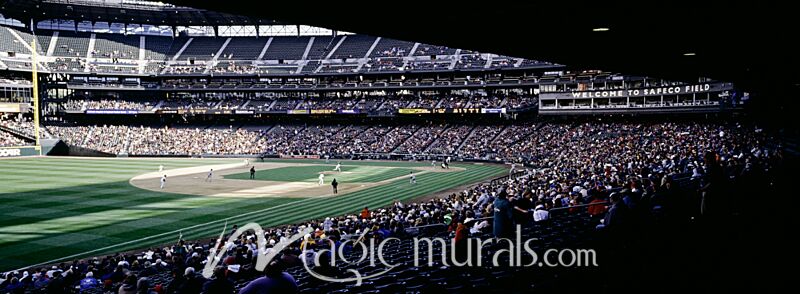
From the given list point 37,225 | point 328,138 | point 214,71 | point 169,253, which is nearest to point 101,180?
point 37,225

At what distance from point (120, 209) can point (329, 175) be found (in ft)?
68.5

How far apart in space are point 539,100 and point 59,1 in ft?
246

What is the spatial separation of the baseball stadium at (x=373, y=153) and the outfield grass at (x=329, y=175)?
47 centimetres

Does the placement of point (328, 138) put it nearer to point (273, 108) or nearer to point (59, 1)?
point (273, 108)

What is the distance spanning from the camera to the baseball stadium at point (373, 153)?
947 centimetres

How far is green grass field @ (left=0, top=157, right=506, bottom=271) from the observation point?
22969mm

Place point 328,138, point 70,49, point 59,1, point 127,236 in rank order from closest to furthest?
point 127,236
point 328,138
point 59,1
point 70,49

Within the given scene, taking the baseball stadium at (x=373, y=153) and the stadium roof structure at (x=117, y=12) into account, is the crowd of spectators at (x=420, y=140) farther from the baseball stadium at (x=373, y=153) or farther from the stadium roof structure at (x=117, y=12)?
the stadium roof structure at (x=117, y=12)

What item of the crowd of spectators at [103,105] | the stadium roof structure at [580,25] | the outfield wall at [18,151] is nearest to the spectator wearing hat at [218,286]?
the stadium roof structure at [580,25]

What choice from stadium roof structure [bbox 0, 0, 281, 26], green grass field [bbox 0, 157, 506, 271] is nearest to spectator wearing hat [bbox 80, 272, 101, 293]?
green grass field [bbox 0, 157, 506, 271]

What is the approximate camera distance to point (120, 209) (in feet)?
103

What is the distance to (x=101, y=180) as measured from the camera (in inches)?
1791

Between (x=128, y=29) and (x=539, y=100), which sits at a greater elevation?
(x=128, y=29)

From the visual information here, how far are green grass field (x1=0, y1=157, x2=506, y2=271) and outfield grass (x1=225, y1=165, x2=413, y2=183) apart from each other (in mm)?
174
